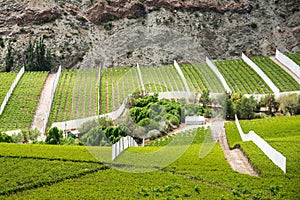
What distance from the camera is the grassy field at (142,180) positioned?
18.6 metres

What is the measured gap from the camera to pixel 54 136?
2761 centimetres

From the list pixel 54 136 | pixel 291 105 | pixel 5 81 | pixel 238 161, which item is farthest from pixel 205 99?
pixel 5 81

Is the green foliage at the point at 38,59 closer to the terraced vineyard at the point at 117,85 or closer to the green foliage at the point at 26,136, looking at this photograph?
the green foliage at the point at 26,136

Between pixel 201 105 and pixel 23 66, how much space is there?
37.7 metres

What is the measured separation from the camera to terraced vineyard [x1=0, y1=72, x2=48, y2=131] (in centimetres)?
3591

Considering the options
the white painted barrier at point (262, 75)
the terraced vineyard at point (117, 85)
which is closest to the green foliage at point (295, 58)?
the white painted barrier at point (262, 75)

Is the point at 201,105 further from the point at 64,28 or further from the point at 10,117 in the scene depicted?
the point at 64,28

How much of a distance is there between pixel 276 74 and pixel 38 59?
23.7 meters

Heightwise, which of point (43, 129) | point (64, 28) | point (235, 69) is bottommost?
point (43, 129)

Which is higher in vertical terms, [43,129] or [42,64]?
[42,64]

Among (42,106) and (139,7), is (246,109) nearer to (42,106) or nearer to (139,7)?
(42,106)

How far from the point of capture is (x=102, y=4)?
61125 mm

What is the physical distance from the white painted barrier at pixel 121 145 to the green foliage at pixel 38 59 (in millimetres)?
33707

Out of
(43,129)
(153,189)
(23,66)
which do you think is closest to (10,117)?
(43,129)
